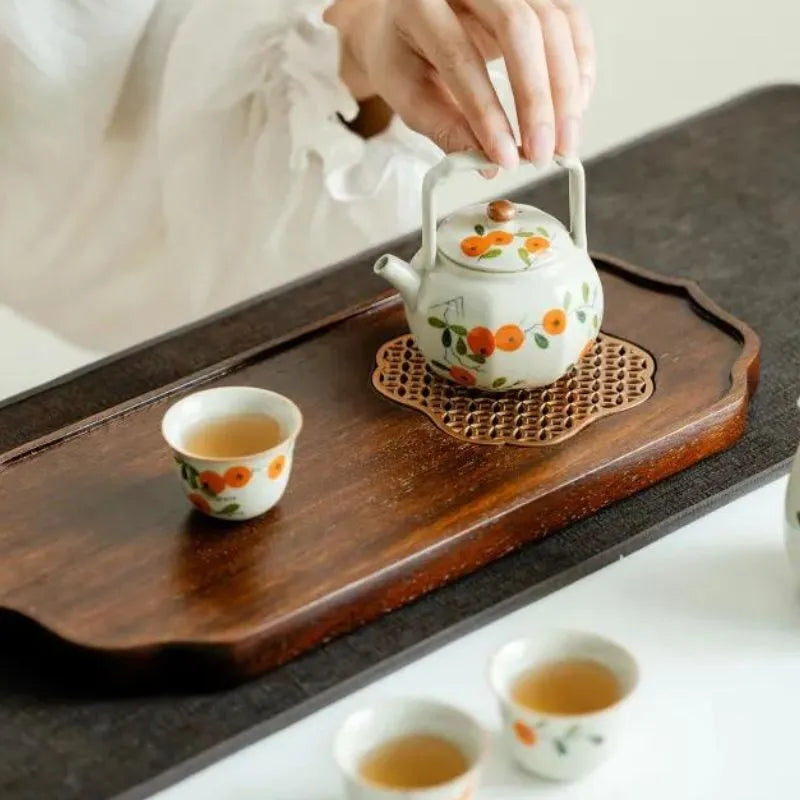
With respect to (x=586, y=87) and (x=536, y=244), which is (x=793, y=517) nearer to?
(x=536, y=244)

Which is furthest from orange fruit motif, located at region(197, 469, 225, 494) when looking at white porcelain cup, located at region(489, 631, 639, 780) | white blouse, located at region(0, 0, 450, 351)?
white blouse, located at region(0, 0, 450, 351)

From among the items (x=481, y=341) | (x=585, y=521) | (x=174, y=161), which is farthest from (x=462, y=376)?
(x=174, y=161)

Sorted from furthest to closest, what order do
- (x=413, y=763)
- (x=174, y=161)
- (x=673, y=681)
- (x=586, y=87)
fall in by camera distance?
(x=174, y=161) < (x=586, y=87) < (x=673, y=681) < (x=413, y=763)

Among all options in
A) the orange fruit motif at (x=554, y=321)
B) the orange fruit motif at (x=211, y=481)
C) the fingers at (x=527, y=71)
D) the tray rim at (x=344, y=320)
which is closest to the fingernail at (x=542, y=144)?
the fingers at (x=527, y=71)

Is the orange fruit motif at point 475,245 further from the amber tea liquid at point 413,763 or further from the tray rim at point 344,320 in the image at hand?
the amber tea liquid at point 413,763

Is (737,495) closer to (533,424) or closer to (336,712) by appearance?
(533,424)

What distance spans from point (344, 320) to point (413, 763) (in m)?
0.50

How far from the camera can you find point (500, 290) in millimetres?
1024

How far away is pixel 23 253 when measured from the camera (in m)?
1.60

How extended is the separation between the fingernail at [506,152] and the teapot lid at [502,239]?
29mm

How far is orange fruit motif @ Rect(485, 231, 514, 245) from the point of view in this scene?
1.04 m

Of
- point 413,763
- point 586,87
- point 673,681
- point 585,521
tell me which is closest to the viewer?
point 413,763

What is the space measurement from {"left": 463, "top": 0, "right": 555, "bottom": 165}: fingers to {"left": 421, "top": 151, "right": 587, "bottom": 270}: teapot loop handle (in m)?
0.02

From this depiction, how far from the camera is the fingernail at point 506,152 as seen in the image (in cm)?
104
